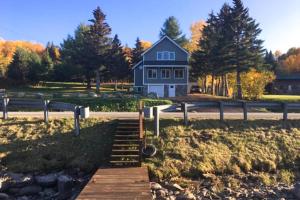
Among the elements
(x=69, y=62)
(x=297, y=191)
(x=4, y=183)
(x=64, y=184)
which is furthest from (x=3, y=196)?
(x=69, y=62)

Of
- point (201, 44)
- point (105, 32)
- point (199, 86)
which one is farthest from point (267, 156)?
point (199, 86)

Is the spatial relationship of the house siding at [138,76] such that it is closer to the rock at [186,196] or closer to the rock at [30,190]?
the rock at [30,190]

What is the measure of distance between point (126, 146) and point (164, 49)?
132ft

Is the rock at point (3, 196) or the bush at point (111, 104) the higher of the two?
the bush at point (111, 104)

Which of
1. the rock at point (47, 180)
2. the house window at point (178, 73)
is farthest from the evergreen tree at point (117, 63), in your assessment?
the rock at point (47, 180)

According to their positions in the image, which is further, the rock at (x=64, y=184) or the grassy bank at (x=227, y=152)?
the grassy bank at (x=227, y=152)

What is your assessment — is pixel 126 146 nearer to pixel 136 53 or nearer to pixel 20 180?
pixel 20 180

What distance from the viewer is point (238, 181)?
15492mm

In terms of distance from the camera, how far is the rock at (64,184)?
1430cm

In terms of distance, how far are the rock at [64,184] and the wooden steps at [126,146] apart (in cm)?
174

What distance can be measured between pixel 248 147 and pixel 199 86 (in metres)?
60.2

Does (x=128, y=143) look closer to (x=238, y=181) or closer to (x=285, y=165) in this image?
(x=238, y=181)

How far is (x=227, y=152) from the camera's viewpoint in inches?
691

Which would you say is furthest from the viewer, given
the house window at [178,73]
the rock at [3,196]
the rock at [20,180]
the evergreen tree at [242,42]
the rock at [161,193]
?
the house window at [178,73]
